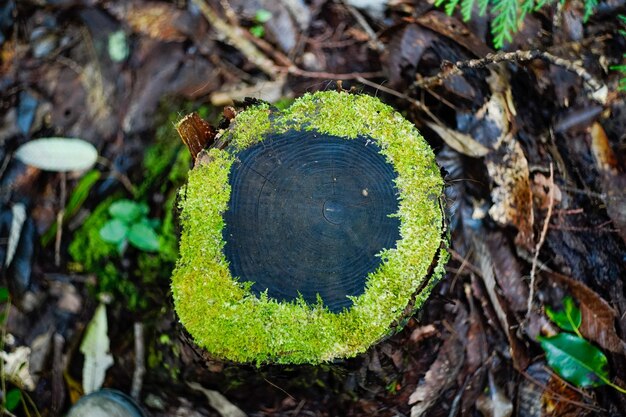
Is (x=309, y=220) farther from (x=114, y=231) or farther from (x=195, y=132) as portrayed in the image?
(x=114, y=231)

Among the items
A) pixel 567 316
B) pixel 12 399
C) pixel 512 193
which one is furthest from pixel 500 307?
pixel 12 399

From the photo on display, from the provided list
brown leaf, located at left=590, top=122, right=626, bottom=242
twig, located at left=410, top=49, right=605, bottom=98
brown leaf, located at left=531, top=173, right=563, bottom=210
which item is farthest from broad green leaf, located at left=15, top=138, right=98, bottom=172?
brown leaf, located at left=590, top=122, right=626, bottom=242

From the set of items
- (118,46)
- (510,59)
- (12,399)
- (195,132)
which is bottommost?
(12,399)

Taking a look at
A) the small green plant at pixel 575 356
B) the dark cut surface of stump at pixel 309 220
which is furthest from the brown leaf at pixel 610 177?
the dark cut surface of stump at pixel 309 220

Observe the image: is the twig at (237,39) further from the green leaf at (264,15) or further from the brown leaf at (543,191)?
the brown leaf at (543,191)

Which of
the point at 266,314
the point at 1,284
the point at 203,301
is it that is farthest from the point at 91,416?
the point at 266,314

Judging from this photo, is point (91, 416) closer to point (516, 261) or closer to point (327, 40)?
point (516, 261)

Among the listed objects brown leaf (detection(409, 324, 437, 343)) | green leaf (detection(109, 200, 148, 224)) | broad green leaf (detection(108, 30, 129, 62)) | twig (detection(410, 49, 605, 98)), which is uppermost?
twig (detection(410, 49, 605, 98))

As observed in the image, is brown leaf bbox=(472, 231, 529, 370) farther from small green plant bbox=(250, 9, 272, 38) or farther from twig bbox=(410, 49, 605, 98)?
small green plant bbox=(250, 9, 272, 38)
